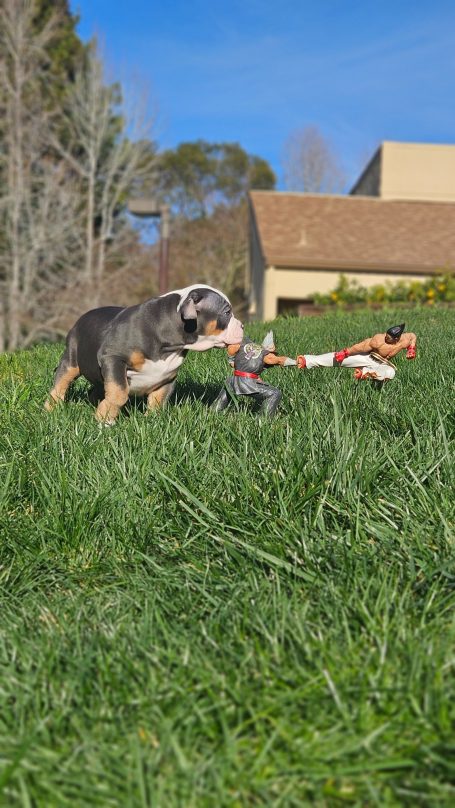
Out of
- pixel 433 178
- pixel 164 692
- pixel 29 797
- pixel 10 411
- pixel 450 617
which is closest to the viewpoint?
pixel 29 797

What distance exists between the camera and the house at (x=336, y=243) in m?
22.4

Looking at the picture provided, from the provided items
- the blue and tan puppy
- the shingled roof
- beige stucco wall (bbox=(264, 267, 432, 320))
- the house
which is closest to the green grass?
the blue and tan puppy

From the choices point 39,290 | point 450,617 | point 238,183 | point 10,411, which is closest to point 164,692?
point 450,617

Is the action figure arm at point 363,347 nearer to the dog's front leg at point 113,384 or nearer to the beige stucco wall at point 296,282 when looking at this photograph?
the dog's front leg at point 113,384

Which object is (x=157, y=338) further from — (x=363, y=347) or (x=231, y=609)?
(x=231, y=609)

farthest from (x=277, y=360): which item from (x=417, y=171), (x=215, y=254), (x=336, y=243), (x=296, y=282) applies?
(x=215, y=254)

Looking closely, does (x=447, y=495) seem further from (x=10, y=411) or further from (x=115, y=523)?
(x=10, y=411)

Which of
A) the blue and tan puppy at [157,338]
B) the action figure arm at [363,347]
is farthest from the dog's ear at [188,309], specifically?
the action figure arm at [363,347]

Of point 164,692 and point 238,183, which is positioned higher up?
point 238,183

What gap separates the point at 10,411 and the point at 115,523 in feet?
5.97

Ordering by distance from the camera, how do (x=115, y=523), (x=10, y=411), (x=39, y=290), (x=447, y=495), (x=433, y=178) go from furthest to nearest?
1. (x=433, y=178)
2. (x=39, y=290)
3. (x=10, y=411)
4. (x=115, y=523)
5. (x=447, y=495)

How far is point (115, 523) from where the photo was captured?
2.71m

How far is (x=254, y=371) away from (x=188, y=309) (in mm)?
503

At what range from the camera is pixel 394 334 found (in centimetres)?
392
